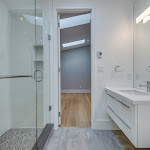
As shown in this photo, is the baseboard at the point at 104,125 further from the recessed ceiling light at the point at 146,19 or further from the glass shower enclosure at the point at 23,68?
Answer: the recessed ceiling light at the point at 146,19

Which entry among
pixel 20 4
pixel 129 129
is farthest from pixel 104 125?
pixel 20 4

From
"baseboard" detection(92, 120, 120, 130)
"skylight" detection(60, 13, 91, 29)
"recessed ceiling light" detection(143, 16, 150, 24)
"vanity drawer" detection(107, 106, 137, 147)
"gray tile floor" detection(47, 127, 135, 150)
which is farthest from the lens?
"skylight" detection(60, 13, 91, 29)

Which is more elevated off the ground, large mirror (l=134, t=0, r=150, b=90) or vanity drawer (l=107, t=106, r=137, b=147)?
large mirror (l=134, t=0, r=150, b=90)

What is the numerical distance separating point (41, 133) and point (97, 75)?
54.6 inches

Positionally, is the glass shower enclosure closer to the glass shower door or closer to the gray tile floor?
the glass shower door

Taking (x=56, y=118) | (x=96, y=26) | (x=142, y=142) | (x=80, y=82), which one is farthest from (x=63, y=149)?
(x=80, y=82)

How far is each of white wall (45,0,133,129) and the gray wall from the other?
430cm

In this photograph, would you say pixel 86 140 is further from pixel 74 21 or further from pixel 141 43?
pixel 74 21

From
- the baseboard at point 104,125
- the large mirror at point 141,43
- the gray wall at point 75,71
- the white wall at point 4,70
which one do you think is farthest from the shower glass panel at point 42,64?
the gray wall at point 75,71

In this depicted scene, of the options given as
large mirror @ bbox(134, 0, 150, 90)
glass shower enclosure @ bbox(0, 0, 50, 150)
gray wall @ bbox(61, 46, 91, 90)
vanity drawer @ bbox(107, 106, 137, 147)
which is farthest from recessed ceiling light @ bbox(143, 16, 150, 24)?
gray wall @ bbox(61, 46, 91, 90)

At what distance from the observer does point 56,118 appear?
7.05ft

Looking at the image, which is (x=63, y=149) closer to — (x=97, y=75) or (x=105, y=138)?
(x=105, y=138)

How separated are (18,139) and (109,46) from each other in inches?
87.7

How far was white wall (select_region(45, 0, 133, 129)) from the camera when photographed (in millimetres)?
2119
